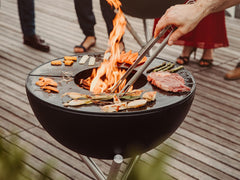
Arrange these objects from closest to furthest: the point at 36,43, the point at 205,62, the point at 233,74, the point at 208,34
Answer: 1. the point at 233,74
2. the point at 208,34
3. the point at 205,62
4. the point at 36,43

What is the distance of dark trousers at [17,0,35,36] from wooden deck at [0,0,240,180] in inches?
8.1

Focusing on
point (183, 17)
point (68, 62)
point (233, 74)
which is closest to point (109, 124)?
point (183, 17)

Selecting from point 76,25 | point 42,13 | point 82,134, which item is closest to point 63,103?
point 82,134

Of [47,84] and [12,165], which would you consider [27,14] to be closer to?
[47,84]

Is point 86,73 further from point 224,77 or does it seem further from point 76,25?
point 76,25

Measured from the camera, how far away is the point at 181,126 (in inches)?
89.2

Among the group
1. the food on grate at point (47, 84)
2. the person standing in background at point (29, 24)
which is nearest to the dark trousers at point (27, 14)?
the person standing in background at point (29, 24)

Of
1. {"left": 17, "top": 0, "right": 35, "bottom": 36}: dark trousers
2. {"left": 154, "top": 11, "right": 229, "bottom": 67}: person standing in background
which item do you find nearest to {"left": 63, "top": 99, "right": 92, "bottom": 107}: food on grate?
{"left": 154, "top": 11, "right": 229, "bottom": 67}: person standing in background

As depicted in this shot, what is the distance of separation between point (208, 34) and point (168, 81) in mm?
1953

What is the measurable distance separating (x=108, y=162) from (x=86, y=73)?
672 mm

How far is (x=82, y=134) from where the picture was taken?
3.60 feet

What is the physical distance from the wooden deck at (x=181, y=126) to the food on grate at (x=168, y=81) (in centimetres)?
27

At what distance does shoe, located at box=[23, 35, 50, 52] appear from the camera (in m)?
3.40

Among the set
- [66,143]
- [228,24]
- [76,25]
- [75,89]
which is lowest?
[228,24]
